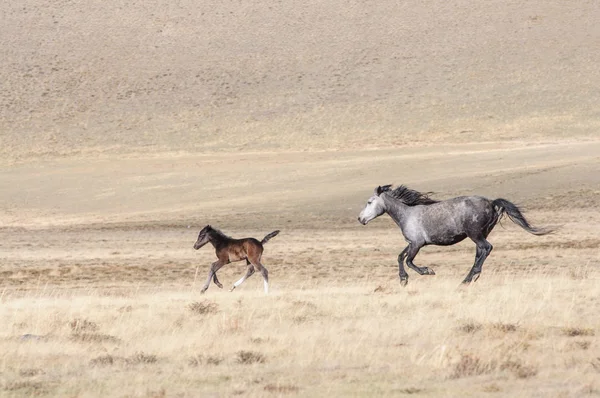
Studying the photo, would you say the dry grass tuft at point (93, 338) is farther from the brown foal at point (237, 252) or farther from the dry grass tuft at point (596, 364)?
the brown foal at point (237, 252)

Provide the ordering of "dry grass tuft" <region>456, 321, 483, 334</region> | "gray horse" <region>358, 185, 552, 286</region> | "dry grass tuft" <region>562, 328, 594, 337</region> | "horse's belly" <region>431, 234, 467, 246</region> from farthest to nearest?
1. "horse's belly" <region>431, 234, 467, 246</region>
2. "gray horse" <region>358, 185, 552, 286</region>
3. "dry grass tuft" <region>456, 321, 483, 334</region>
4. "dry grass tuft" <region>562, 328, 594, 337</region>

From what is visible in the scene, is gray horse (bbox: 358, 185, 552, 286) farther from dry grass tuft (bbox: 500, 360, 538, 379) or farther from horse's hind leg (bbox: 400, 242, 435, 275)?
dry grass tuft (bbox: 500, 360, 538, 379)

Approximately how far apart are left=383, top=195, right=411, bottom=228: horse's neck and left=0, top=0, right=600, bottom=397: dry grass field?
4.16 feet

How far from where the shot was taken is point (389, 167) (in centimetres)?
4519

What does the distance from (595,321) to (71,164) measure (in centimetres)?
4269

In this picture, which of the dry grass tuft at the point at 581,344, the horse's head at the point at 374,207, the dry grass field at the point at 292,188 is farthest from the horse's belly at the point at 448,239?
the dry grass tuft at the point at 581,344

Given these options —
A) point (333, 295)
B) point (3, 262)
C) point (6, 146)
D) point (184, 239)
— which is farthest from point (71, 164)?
point (333, 295)

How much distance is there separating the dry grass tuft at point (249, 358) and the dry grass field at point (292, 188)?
0.03m

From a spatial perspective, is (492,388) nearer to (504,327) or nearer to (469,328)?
(504,327)

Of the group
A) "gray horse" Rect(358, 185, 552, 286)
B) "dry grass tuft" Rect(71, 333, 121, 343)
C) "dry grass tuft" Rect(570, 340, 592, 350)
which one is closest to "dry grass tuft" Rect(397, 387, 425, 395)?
"dry grass tuft" Rect(570, 340, 592, 350)

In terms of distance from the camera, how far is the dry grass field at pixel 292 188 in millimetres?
11047

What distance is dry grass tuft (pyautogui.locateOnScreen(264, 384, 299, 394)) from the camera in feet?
30.9

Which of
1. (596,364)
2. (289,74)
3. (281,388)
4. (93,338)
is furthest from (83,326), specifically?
(289,74)

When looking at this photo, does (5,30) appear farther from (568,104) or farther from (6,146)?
(568,104)
